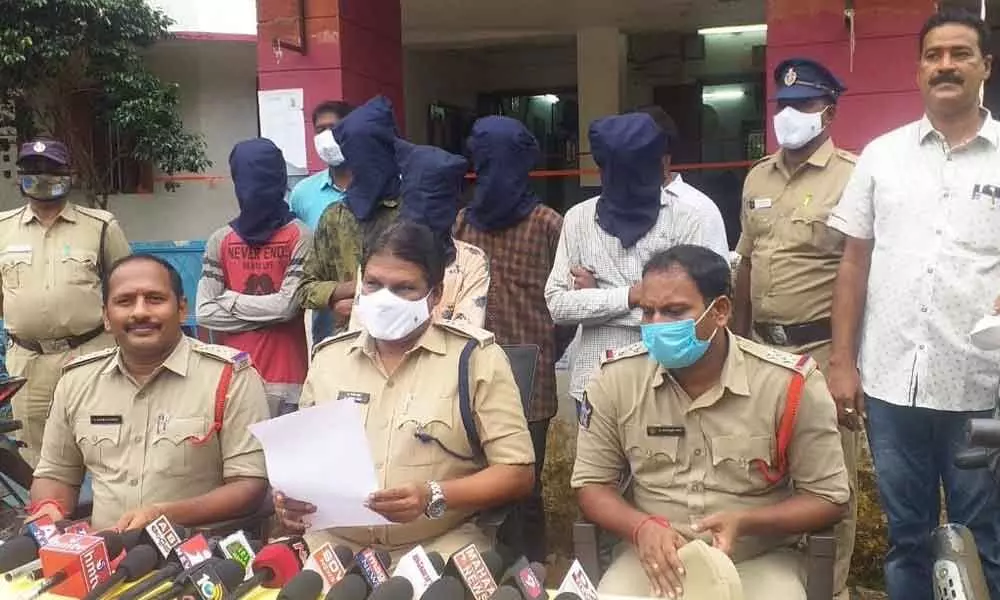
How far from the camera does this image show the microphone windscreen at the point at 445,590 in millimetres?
1857

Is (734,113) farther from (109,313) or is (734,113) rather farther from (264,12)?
(109,313)

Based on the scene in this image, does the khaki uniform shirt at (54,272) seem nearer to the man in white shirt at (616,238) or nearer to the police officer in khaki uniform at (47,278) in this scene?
the police officer in khaki uniform at (47,278)

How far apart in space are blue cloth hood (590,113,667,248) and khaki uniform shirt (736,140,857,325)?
439 mm

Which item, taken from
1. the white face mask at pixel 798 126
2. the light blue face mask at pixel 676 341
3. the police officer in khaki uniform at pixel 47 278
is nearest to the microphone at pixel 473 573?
the light blue face mask at pixel 676 341

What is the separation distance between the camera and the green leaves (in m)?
8.80

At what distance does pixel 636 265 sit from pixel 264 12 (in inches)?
137

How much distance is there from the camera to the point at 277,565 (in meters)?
2.18

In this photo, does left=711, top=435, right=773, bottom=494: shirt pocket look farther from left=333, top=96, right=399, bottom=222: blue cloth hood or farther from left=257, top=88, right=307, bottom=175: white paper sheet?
left=257, top=88, right=307, bottom=175: white paper sheet


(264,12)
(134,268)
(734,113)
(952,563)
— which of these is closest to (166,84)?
(264,12)

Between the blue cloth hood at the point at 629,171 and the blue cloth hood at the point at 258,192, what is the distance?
1340 mm

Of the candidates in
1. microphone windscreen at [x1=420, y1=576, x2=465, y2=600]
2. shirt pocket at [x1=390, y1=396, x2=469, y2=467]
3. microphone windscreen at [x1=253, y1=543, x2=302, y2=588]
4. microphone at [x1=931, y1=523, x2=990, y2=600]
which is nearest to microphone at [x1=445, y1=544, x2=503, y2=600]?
microphone windscreen at [x1=420, y1=576, x2=465, y2=600]

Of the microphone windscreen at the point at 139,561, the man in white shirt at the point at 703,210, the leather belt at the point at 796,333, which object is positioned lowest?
the microphone windscreen at the point at 139,561

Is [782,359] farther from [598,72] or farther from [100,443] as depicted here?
[598,72]

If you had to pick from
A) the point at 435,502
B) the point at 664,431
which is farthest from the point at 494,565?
the point at 664,431
